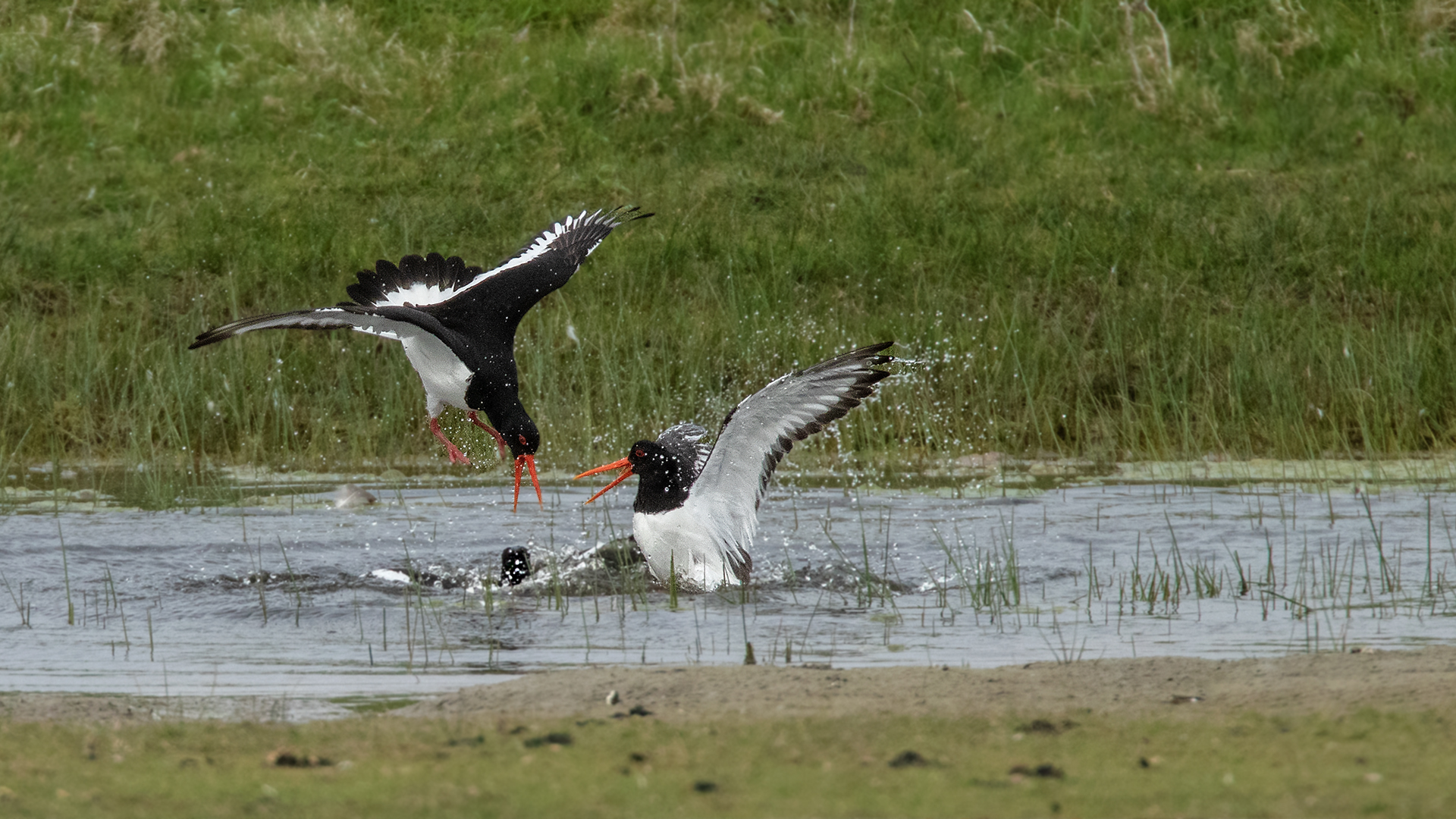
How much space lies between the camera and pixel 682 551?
795cm

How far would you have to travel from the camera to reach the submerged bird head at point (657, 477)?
822cm

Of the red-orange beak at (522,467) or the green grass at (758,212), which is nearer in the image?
the red-orange beak at (522,467)

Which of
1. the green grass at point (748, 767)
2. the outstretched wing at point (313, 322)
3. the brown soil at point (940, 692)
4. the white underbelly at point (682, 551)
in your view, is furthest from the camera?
the white underbelly at point (682, 551)

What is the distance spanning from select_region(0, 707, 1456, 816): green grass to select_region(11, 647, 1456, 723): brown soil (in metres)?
0.20

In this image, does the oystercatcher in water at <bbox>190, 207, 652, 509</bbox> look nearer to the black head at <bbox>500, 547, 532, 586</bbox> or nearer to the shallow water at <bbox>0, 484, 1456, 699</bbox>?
the shallow water at <bbox>0, 484, 1456, 699</bbox>

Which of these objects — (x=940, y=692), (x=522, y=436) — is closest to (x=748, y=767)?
(x=940, y=692)

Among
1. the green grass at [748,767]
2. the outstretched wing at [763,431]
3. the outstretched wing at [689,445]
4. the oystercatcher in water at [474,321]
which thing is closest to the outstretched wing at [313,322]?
the oystercatcher in water at [474,321]

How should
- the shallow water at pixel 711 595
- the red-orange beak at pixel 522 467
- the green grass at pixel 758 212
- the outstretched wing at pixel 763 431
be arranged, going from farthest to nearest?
the green grass at pixel 758 212 → the red-orange beak at pixel 522 467 → the outstretched wing at pixel 763 431 → the shallow water at pixel 711 595

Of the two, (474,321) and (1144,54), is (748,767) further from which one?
(1144,54)

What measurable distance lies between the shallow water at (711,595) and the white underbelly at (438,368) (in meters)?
0.68

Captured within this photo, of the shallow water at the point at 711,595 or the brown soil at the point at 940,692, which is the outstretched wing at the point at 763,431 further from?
the brown soil at the point at 940,692

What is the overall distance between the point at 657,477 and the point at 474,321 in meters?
1.66

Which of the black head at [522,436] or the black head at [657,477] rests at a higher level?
the black head at [522,436]

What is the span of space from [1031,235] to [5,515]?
Result: 798 centimetres
